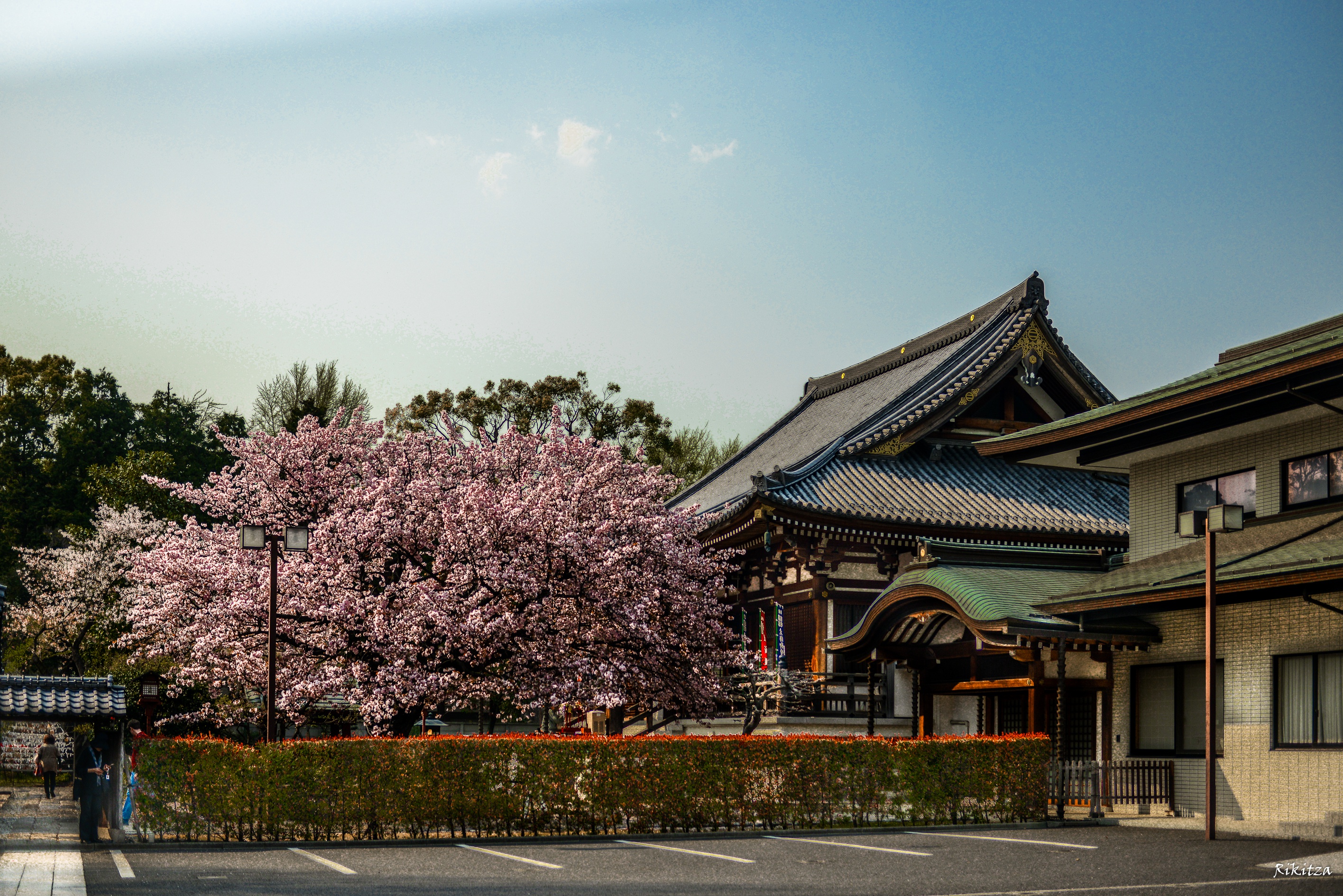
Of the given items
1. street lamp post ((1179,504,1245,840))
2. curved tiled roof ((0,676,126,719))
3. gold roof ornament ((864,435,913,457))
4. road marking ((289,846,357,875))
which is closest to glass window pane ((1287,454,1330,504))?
street lamp post ((1179,504,1245,840))

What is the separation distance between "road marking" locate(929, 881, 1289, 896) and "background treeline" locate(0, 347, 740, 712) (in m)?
41.7

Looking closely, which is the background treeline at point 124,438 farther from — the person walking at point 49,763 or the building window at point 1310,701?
the building window at point 1310,701

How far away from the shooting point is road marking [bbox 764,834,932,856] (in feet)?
53.1

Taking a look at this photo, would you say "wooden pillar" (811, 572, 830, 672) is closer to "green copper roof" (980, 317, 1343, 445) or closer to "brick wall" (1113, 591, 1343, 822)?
"green copper roof" (980, 317, 1343, 445)

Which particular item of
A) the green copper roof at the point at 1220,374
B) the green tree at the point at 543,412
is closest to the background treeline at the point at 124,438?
the green tree at the point at 543,412

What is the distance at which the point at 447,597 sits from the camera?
79.2 ft

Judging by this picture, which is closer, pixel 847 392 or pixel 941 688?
pixel 941 688

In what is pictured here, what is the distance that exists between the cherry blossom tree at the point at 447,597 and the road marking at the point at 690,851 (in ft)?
21.3

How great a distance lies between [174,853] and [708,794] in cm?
771

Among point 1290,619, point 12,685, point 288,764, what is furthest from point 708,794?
point 12,685

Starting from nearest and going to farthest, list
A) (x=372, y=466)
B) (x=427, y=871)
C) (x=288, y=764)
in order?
1. (x=427, y=871)
2. (x=288, y=764)
3. (x=372, y=466)

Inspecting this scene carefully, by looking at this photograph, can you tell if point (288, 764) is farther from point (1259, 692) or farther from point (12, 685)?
point (1259, 692)

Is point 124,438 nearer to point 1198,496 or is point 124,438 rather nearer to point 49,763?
point 49,763

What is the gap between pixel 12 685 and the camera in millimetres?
18641
